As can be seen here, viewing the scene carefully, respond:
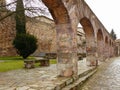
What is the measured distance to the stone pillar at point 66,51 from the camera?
7617 millimetres

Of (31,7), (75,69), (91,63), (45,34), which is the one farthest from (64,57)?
(45,34)

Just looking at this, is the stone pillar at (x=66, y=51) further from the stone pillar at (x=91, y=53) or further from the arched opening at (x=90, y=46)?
the stone pillar at (x=91, y=53)

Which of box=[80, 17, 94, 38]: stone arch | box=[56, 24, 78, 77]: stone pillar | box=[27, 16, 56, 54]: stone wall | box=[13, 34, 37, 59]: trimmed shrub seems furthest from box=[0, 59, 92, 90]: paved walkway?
box=[27, 16, 56, 54]: stone wall

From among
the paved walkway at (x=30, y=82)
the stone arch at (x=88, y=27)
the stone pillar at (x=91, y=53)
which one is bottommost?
the paved walkway at (x=30, y=82)

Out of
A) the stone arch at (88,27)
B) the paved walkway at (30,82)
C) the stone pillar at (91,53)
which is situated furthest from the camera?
the stone pillar at (91,53)

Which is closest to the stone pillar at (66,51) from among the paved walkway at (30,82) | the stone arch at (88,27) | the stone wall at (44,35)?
the paved walkway at (30,82)

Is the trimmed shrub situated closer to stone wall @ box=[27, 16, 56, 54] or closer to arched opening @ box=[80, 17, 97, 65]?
stone wall @ box=[27, 16, 56, 54]

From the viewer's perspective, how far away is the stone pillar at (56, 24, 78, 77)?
25.0 feet

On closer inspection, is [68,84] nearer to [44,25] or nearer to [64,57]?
[64,57]

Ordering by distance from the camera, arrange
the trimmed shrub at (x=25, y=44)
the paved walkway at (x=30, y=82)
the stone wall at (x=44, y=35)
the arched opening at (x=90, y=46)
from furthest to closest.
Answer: the stone wall at (x=44, y=35) < the trimmed shrub at (x=25, y=44) < the arched opening at (x=90, y=46) < the paved walkway at (x=30, y=82)

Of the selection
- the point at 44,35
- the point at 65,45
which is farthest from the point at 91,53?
the point at 44,35

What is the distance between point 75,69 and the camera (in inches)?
A: 308

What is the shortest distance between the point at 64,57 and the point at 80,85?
3.86ft

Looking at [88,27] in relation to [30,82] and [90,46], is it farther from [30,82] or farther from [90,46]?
[30,82]
